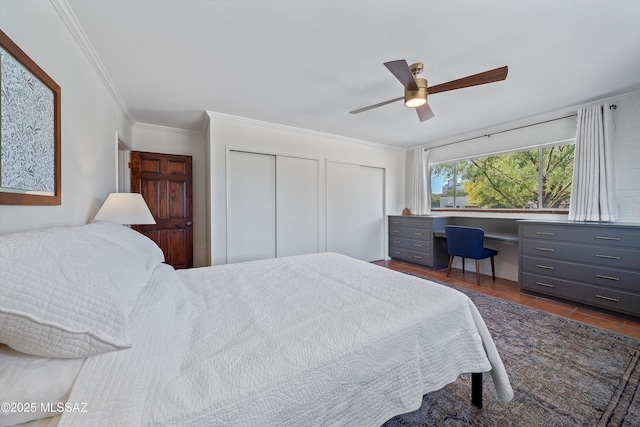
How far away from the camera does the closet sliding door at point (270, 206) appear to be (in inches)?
134

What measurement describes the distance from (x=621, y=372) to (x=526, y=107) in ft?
9.24

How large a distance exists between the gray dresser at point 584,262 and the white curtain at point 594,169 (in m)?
0.39

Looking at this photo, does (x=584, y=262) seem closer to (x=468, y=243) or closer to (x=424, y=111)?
(x=468, y=243)

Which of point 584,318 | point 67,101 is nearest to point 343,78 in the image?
point 67,101

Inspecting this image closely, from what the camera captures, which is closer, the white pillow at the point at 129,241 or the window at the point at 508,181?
the white pillow at the point at 129,241

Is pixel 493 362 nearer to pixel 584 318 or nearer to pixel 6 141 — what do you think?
pixel 584 318

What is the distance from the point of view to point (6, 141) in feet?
3.36

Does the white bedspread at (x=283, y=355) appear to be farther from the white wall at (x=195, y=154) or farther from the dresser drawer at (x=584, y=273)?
the white wall at (x=195, y=154)

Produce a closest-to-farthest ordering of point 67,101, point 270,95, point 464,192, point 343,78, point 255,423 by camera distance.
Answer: point 255,423
point 67,101
point 343,78
point 270,95
point 464,192

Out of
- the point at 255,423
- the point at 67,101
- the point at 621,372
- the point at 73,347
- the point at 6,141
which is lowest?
the point at 621,372

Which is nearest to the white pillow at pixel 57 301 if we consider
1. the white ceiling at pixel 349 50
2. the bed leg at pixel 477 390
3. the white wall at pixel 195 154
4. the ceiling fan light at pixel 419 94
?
the white ceiling at pixel 349 50

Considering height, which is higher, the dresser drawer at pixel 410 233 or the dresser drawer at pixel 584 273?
the dresser drawer at pixel 410 233

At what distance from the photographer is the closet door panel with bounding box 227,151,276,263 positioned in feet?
11.1

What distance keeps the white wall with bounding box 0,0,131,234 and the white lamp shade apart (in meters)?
0.12
